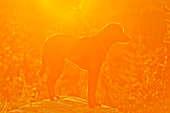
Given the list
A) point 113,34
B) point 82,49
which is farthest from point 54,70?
point 113,34

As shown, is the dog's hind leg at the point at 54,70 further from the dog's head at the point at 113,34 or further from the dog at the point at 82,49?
the dog's head at the point at 113,34

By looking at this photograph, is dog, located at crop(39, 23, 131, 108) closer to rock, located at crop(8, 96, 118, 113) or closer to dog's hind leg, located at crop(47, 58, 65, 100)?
dog's hind leg, located at crop(47, 58, 65, 100)

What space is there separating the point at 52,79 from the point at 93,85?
55 cm

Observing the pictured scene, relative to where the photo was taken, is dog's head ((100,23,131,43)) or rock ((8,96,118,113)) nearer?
rock ((8,96,118,113))

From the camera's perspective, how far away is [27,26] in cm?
791

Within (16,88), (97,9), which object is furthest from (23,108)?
(97,9)

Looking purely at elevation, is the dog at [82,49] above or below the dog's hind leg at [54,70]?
above

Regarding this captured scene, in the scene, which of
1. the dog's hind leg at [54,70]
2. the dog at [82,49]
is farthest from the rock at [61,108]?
the dog's hind leg at [54,70]

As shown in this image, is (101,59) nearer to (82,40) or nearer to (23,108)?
(82,40)

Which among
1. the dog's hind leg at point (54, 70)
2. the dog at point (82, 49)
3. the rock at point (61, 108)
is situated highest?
the dog at point (82, 49)

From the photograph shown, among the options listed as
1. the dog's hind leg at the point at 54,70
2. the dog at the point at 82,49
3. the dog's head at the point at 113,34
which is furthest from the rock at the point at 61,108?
the dog's head at the point at 113,34

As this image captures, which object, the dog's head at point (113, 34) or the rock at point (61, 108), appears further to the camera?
the dog's head at point (113, 34)

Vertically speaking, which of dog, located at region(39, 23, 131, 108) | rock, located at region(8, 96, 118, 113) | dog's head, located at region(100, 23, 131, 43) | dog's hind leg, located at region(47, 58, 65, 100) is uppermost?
dog's head, located at region(100, 23, 131, 43)

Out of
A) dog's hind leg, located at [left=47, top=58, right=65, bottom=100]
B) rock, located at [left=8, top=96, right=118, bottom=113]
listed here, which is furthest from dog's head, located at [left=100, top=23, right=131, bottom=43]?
rock, located at [left=8, top=96, right=118, bottom=113]
